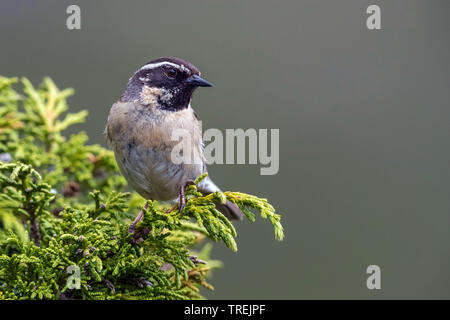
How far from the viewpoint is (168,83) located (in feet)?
15.2

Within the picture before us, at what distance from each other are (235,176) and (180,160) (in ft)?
15.3

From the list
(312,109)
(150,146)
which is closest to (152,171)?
(150,146)

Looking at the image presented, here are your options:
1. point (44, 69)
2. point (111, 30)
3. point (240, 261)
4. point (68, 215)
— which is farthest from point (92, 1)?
point (68, 215)

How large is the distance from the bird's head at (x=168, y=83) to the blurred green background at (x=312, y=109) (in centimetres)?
328

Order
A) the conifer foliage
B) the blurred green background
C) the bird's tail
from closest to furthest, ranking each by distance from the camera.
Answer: the conifer foliage
the bird's tail
the blurred green background

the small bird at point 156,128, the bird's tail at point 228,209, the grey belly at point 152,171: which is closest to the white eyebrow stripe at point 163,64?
the small bird at point 156,128

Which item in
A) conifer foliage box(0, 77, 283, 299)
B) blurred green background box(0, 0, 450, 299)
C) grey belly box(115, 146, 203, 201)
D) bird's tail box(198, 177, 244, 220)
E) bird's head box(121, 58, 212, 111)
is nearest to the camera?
conifer foliage box(0, 77, 283, 299)

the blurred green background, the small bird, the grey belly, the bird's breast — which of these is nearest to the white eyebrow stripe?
the small bird

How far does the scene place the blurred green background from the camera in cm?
859

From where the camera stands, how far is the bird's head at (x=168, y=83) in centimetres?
460

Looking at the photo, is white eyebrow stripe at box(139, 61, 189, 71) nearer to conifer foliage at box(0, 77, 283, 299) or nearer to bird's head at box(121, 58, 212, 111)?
bird's head at box(121, 58, 212, 111)

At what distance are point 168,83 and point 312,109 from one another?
5847 millimetres

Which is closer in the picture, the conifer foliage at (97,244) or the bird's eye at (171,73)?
the conifer foliage at (97,244)

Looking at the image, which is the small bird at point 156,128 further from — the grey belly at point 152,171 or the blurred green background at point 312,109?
the blurred green background at point 312,109
